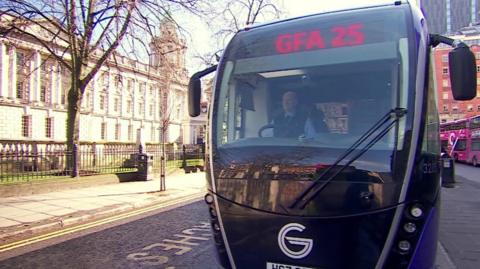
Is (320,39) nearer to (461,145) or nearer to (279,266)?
(279,266)

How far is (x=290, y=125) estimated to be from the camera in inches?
141

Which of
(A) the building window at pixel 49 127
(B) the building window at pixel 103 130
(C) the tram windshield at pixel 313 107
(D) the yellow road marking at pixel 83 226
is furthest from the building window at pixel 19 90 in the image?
(C) the tram windshield at pixel 313 107

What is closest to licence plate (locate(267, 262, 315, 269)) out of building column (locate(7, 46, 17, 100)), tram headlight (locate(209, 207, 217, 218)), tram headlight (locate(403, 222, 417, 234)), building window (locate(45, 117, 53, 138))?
tram headlight (locate(209, 207, 217, 218))

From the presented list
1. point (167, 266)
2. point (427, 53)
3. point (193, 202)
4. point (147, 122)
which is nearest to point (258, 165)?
point (427, 53)

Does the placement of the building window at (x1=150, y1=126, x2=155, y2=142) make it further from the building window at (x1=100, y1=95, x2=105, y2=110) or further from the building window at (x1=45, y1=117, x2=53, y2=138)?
the building window at (x1=45, y1=117, x2=53, y2=138)

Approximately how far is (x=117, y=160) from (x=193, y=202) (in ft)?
22.8

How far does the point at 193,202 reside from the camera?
11.9 m

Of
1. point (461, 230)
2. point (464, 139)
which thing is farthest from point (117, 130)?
point (461, 230)

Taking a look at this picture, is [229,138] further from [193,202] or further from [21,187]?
[21,187]

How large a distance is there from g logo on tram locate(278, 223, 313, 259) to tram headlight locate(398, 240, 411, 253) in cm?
63

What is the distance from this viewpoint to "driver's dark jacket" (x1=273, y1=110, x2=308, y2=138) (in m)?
3.53

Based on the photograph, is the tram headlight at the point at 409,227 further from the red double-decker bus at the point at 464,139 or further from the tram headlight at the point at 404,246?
the red double-decker bus at the point at 464,139

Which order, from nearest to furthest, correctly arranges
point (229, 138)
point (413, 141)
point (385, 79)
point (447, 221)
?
point (413, 141)
point (385, 79)
point (229, 138)
point (447, 221)

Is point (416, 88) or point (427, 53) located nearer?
point (416, 88)
